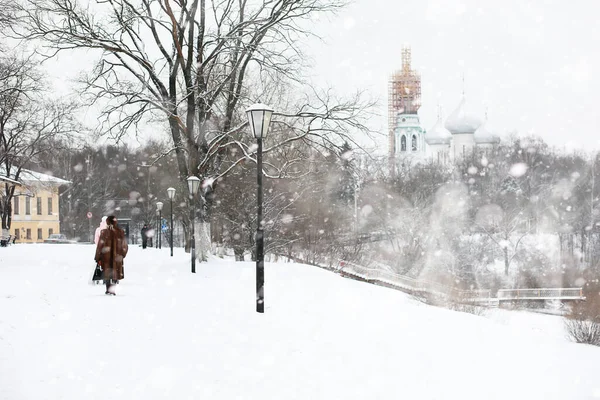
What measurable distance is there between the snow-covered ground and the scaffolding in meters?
104

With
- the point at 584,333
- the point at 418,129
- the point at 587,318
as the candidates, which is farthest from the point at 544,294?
the point at 418,129

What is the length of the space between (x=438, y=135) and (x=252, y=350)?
3890 inches

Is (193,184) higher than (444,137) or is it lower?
lower

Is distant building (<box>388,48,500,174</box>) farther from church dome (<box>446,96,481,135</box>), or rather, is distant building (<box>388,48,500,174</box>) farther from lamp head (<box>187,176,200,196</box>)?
lamp head (<box>187,176,200,196</box>)

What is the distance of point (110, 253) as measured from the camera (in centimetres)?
1211

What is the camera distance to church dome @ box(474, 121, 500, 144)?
91.4m

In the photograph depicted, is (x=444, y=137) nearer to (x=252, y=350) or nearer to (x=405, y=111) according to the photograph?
(x=405, y=111)

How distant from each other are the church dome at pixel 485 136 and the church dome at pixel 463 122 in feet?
4.62

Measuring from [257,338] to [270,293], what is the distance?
5.38 m

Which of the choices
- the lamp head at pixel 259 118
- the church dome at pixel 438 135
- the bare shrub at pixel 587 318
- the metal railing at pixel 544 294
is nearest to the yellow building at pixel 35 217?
the metal railing at pixel 544 294

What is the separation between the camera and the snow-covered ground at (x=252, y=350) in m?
6.38

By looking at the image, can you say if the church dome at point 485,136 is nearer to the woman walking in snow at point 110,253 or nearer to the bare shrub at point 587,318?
the bare shrub at point 587,318

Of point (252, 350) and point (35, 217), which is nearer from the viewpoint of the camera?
point (252, 350)

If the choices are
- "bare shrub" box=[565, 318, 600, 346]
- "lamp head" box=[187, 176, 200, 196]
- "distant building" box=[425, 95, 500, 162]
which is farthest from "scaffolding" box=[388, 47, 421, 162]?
"lamp head" box=[187, 176, 200, 196]
